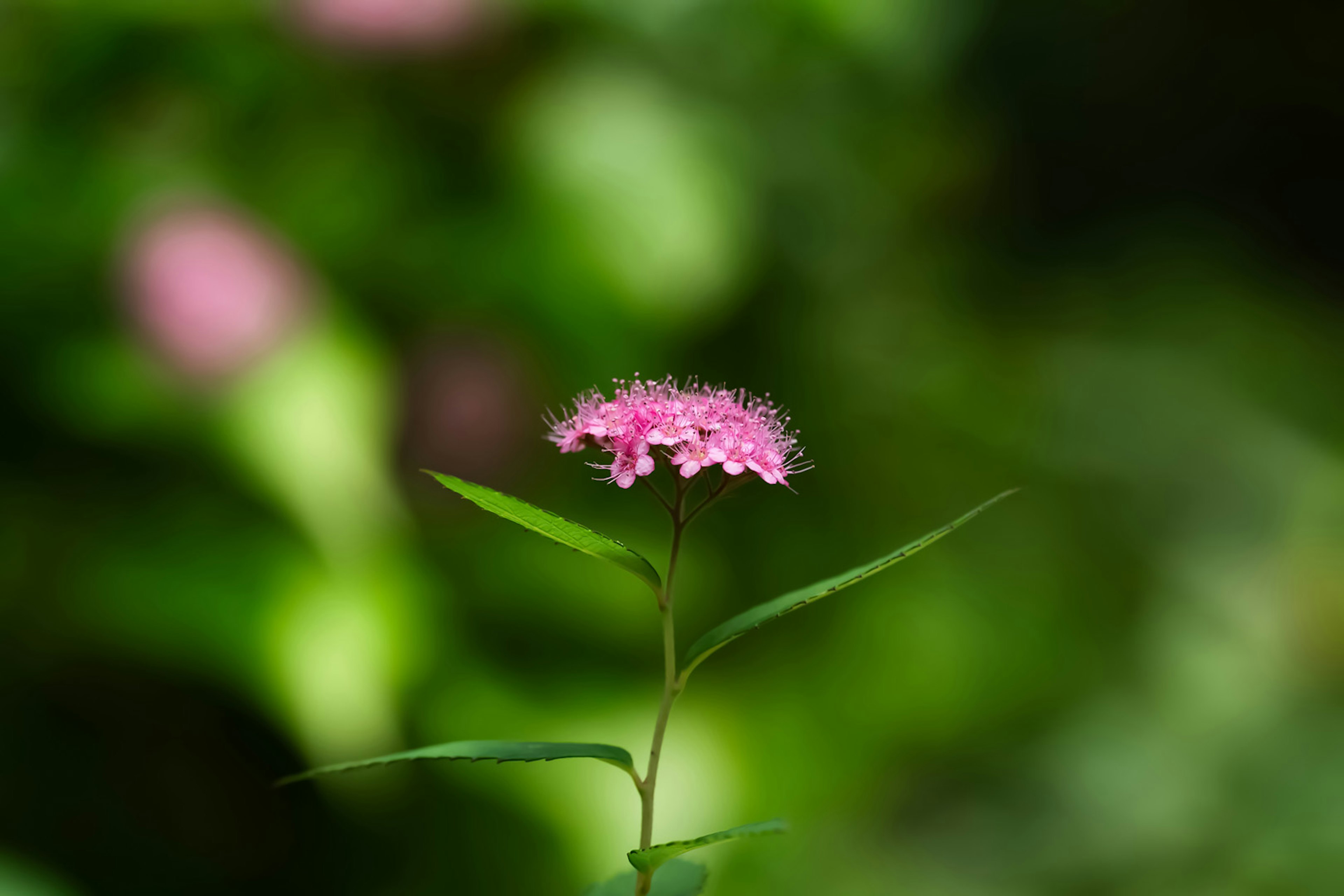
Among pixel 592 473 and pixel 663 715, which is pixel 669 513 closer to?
Answer: pixel 663 715

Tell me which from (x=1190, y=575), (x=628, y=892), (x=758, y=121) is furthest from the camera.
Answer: (x=1190, y=575)

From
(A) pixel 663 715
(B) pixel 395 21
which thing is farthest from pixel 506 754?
(B) pixel 395 21

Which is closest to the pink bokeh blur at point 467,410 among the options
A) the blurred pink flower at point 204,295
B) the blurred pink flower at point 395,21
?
the blurred pink flower at point 204,295

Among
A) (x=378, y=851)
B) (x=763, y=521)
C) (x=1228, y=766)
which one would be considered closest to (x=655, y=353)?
(x=763, y=521)

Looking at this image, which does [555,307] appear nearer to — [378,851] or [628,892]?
[378,851]

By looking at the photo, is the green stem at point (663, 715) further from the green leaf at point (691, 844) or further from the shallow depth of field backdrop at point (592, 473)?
the shallow depth of field backdrop at point (592, 473)

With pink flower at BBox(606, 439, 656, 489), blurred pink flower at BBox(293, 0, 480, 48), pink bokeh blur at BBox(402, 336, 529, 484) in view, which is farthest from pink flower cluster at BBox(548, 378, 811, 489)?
blurred pink flower at BBox(293, 0, 480, 48)
